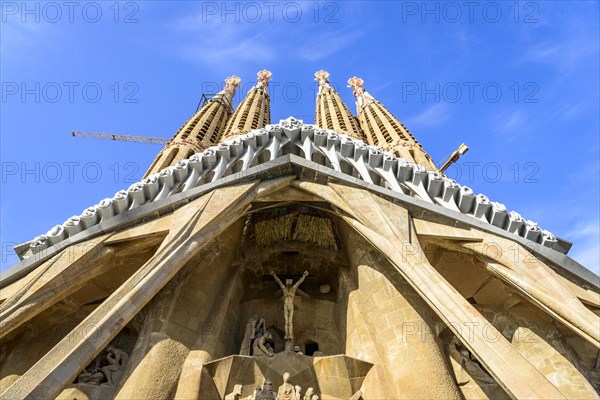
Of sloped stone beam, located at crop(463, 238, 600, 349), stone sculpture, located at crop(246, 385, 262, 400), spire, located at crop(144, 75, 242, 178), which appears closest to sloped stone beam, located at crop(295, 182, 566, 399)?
sloped stone beam, located at crop(463, 238, 600, 349)

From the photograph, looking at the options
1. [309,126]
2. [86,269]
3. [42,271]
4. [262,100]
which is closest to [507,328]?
[309,126]

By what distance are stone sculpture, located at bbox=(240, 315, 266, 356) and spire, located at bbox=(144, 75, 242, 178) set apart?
9.41m

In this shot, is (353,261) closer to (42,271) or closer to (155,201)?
(155,201)

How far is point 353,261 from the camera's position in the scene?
9.42 meters

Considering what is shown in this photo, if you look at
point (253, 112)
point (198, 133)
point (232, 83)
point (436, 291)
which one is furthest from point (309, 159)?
point (232, 83)

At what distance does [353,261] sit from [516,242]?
3.01 meters

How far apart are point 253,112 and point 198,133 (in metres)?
4.12

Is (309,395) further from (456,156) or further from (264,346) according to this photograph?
(456,156)

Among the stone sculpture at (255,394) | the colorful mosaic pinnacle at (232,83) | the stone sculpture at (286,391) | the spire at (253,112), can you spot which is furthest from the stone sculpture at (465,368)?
the colorful mosaic pinnacle at (232,83)

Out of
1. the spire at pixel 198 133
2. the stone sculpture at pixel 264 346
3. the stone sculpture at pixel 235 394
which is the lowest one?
the stone sculpture at pixel 235 394

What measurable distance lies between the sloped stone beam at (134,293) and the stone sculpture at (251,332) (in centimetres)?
203

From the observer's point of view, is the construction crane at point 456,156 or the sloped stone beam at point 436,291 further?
the construction crane at point 456,156

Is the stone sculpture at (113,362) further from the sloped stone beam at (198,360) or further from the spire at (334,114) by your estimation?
the spire at (334,114)

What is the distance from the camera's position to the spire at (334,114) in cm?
2328
